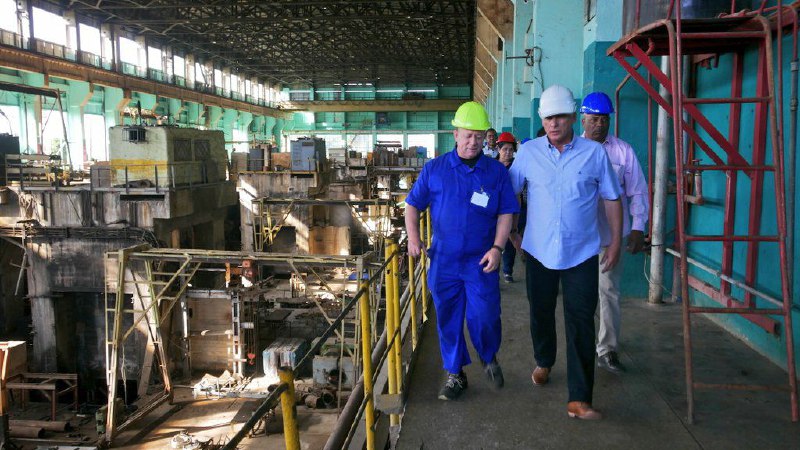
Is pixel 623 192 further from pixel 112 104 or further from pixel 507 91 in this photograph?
pixel 112 104

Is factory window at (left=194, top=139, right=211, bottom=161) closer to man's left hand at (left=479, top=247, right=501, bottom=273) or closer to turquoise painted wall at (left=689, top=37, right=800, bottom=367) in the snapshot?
turquoise painted wall at (left=689, top=37, right=800, bottom=367)

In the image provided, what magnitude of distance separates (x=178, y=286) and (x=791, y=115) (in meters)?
17.9

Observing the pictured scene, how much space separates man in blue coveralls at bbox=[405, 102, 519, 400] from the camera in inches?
143

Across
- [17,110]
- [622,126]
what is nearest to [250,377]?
[622,126]

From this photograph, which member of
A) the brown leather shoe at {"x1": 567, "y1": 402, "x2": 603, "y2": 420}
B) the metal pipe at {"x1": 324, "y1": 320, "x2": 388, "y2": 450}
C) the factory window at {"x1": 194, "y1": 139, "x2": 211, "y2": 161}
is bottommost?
the brown leather shoe at {"x1": 567, "y1": 402, "x2": 603, "y2": 420}

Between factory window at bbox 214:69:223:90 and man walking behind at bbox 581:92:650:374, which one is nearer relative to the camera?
man walking behind at bbox 581:92:650:374

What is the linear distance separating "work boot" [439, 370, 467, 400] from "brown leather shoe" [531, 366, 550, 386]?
1.80 feet

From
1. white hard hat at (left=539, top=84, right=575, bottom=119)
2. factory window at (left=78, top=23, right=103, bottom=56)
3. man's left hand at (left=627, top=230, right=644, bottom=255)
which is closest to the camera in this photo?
white hard hat at (left=539, top=84, right=575, bottom=119)

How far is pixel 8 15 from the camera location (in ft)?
77.4

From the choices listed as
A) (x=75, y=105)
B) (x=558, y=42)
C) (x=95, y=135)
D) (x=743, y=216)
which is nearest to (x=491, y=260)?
(x=743, y=216)

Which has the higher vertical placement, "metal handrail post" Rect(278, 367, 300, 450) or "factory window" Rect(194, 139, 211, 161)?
"factory window" Rect(194, 139, 211, 161)

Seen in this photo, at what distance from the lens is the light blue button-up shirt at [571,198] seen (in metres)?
3.45

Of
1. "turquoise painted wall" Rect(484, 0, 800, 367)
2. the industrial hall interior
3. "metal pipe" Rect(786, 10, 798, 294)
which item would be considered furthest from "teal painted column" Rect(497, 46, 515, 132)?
"metal pipe" Rect(786, 10, 798, 294)

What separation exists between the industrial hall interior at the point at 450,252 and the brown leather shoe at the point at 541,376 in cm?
2
